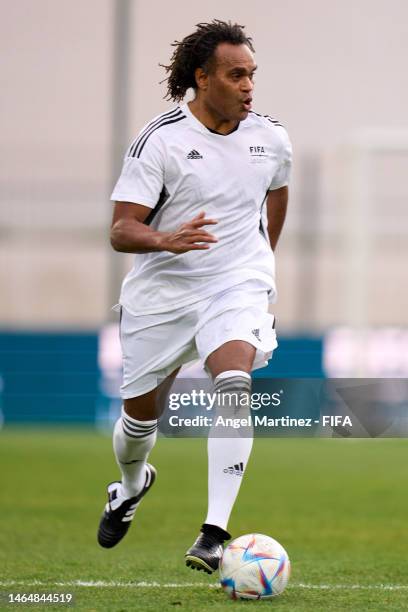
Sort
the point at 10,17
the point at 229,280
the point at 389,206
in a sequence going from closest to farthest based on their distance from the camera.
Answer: the point at 229,280 → the point at 389,206 → the point at 10,17

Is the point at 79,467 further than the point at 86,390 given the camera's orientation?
No

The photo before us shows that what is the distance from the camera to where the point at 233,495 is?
5660 mm

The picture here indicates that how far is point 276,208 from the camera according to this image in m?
6.72

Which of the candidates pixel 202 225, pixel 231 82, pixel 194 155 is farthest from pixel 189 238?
pixel 231 82

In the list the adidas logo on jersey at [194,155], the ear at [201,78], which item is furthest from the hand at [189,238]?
the ear at [201,78]

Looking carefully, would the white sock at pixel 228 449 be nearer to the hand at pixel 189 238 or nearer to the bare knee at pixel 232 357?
the bare knee at pixel 232 357

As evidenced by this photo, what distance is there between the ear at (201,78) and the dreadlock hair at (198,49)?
0.02 m

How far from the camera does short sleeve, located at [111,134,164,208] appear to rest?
19.8 ft

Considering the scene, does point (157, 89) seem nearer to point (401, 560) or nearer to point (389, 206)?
point (389, 206)

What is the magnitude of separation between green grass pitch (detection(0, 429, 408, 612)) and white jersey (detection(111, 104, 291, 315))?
1.31 metres

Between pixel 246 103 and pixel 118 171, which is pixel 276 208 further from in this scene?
pixel 118 171

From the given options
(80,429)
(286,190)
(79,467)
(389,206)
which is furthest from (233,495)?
(389,206)

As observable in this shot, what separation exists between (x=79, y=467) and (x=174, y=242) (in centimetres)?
762

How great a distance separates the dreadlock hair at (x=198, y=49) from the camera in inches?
245
